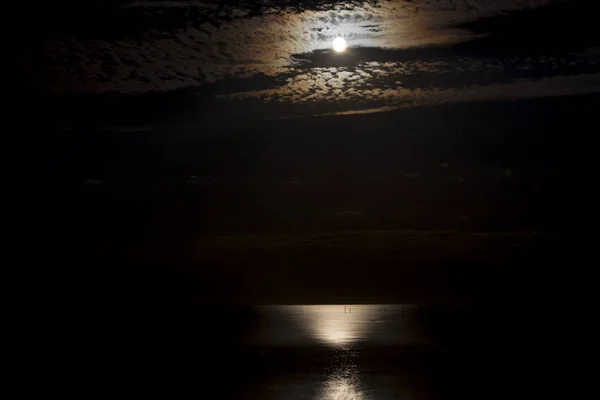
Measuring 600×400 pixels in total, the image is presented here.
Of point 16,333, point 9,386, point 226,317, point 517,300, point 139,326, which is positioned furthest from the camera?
point 517,300

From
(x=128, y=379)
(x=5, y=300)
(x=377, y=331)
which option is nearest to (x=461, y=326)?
(x=377, y=331)

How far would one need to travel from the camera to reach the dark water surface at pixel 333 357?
44.3ft

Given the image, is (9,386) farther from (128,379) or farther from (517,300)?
(517,300)

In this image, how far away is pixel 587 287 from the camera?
40.9m

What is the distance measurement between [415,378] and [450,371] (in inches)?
52.8

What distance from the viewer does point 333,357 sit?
699 inches

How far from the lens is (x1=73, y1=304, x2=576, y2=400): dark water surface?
1351 centimetres

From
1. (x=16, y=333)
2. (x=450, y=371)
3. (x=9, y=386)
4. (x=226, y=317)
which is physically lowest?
(x=226, y=317)

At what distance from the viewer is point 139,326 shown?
27.0 metres

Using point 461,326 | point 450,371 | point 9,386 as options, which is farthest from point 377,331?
point 9,386

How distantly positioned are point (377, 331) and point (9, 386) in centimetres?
1512

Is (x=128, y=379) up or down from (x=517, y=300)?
up

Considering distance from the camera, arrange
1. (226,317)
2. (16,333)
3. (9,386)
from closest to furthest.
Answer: (9,386) < (16,333) < (226,317)

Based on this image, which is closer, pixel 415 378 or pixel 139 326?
pixel 415 378
